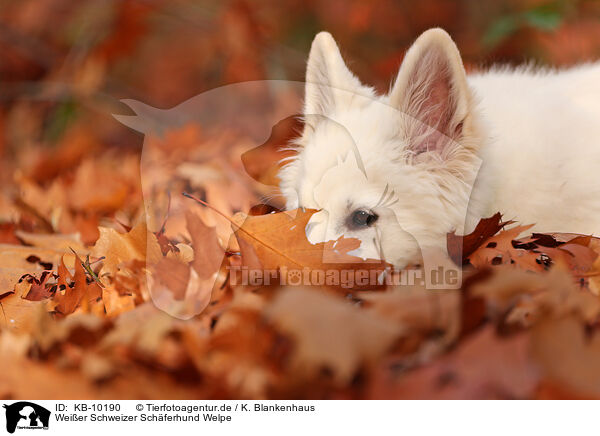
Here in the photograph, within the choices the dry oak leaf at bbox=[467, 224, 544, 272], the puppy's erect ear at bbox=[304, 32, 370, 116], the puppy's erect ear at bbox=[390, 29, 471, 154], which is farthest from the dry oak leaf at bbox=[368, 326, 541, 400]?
the puppy's erect ear at bbox=[304, 32, 370, 116]

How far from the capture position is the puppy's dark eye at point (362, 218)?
6.08 feet

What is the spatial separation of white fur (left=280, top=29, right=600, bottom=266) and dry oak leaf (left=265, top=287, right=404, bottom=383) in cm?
62

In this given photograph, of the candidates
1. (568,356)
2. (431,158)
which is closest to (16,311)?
(431,158)

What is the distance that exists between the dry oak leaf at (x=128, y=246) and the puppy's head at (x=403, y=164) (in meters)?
0.53

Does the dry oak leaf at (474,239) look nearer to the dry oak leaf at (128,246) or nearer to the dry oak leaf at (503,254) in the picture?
the dry oak leaf at (503,254)

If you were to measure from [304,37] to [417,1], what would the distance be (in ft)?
4.16

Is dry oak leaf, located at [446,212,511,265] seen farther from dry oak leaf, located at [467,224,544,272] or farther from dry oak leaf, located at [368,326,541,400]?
dry oak leaf, located at [368,326,541,400]

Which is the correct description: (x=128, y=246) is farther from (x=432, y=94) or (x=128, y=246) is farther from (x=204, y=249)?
(x=432, y=94)
